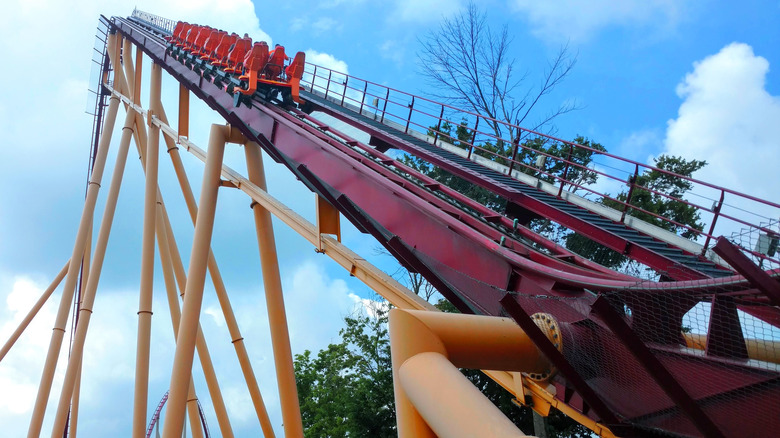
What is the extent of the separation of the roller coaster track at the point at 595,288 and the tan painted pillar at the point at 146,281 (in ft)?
14.2

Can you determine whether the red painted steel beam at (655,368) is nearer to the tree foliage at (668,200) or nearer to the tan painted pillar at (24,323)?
the tree foliage at (668,200)

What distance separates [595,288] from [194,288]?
6350 mm

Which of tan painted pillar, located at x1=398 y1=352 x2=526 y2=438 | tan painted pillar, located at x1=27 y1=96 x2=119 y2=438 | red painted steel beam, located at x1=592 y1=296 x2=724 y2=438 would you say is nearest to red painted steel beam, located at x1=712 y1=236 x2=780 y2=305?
red painted steel beam, located at x1=592 y1=296 x2=724 y2=438

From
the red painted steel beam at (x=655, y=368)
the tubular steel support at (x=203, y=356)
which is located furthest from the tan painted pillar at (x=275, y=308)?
the red painted steel beam at (x=655, y=368)

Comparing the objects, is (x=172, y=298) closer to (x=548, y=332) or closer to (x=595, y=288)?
(x=548, y=332)

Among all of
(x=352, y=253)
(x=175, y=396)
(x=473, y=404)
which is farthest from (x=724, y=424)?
(x=175, y=396)

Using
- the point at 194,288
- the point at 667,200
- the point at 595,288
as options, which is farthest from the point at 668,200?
the point at 595,288

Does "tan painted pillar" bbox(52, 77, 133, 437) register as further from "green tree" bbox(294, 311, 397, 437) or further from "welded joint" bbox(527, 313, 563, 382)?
"welded joint" bbox(527, 313, 563, 382)

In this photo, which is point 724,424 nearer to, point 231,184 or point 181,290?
point 231,184

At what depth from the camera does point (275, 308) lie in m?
8.95

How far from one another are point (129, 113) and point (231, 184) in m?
5.82

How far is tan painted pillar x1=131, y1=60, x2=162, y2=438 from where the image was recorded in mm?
10422

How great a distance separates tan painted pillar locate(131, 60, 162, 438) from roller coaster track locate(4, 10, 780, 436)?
14.2ft

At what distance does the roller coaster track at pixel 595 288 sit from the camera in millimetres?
3332
